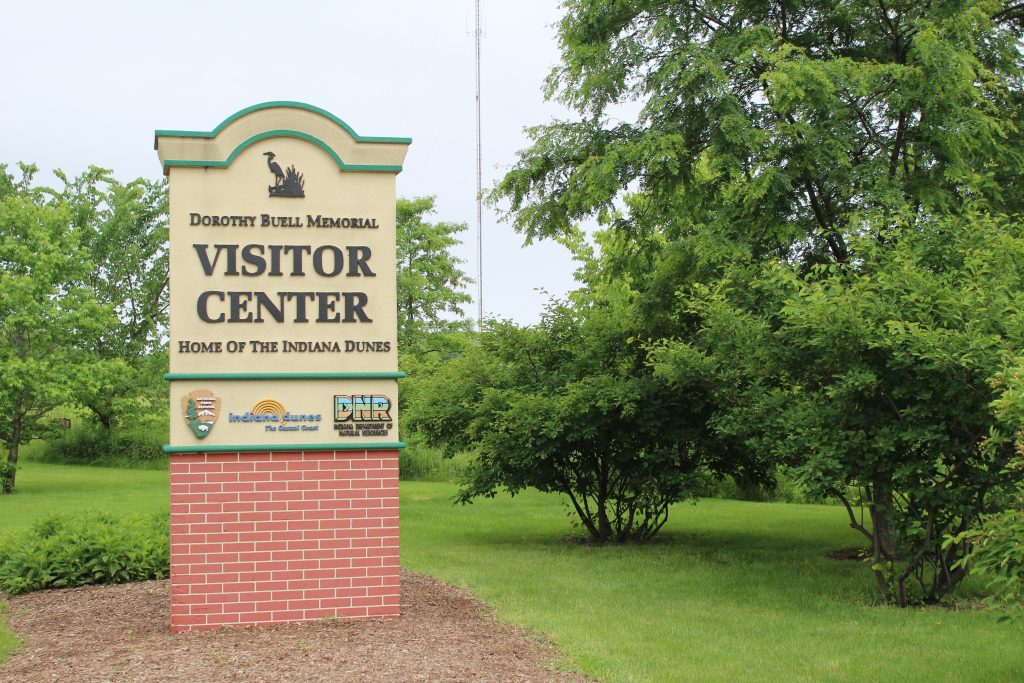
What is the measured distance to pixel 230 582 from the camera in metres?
8.77

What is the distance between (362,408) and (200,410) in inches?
50.8

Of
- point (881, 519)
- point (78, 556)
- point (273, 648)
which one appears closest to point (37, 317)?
point (78, 556)

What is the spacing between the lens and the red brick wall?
8719mm

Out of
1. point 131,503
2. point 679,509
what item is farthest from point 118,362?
point 679,509

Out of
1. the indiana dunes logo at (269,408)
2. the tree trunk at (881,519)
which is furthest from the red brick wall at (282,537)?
the tree trunk at (881,519)

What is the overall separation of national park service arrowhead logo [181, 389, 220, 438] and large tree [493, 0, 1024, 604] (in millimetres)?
4879

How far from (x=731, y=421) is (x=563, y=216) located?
5.66 metres

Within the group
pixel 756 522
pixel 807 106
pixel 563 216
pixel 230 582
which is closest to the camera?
pixel 230 582

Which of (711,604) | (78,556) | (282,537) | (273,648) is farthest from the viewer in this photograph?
(78,556)

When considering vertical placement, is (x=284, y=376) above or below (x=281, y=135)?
below

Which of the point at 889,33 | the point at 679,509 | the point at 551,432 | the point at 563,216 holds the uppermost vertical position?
the point at 889,33

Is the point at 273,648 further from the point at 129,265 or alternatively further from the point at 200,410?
the point at 129,265

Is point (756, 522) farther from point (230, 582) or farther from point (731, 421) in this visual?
point (230, 582)

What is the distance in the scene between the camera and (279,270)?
9.04 metres
